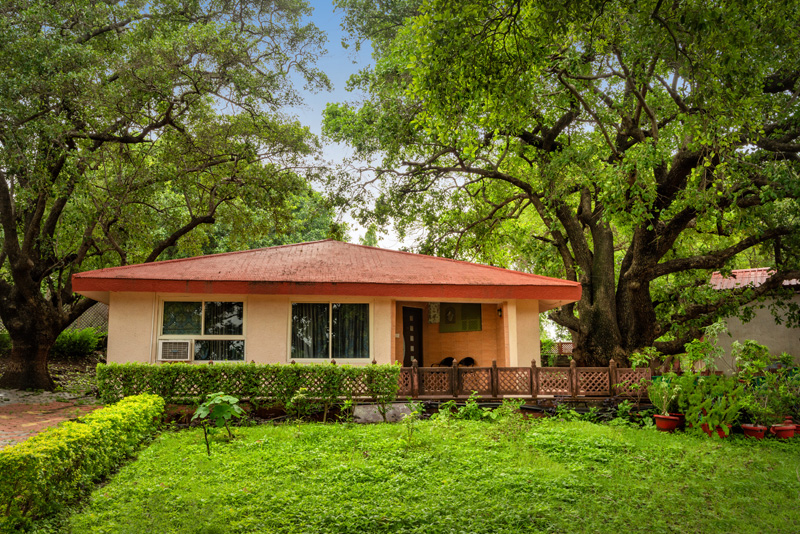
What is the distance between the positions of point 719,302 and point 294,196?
14.3 metres

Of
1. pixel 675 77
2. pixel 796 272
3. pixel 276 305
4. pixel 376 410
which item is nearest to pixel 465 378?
pixel 376 410

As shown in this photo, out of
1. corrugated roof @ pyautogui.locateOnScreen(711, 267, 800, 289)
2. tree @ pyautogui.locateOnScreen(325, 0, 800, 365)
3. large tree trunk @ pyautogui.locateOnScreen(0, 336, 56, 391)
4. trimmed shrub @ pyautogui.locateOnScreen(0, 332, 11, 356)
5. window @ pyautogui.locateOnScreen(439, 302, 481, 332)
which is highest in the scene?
tree @ pyautogui.locateOnScreen(325, 0, 800, 365)

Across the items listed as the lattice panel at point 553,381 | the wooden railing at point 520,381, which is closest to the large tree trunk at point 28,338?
the wooden railing at point 520,381

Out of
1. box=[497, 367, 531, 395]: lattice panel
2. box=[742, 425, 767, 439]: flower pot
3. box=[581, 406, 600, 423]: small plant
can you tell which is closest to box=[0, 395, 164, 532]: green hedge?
box=[497, 367, 531, 395]: lattice panel

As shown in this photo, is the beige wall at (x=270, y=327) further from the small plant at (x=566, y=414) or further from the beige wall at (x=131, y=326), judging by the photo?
the small plant at (x=566, y=414)

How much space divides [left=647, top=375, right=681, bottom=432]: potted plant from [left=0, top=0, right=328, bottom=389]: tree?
12.8 meters

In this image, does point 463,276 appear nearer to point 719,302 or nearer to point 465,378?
point 465,378

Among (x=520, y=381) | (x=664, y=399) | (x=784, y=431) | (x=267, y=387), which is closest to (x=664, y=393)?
(x=664, y=399)

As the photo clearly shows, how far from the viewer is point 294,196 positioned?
66.9 feet

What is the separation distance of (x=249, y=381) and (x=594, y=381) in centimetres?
752

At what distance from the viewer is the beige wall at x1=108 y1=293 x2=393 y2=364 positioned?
42.9ft

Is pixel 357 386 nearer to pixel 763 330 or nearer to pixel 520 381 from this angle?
pixel 520 381

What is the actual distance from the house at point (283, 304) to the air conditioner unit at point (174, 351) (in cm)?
2

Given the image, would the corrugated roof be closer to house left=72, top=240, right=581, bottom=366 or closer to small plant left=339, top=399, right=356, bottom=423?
house left=72, top=240, right=581, bottom=366
